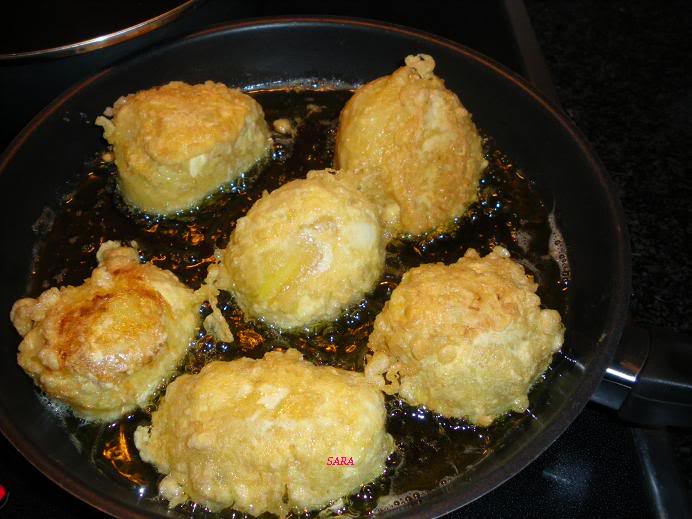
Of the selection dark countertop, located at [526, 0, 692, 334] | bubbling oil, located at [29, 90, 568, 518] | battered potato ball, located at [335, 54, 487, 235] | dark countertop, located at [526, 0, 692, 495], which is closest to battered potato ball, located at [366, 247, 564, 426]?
bubbling oil, located at [29, 90, 568, 518]

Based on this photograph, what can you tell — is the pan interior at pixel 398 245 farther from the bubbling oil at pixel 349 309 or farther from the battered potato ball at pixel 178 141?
the battered potato ball at pixel 178 141

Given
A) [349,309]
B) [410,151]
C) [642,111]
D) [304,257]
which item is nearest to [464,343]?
[349,309]

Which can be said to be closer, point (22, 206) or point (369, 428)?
point (369, 428)

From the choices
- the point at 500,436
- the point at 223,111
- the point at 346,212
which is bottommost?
the point at 500,436

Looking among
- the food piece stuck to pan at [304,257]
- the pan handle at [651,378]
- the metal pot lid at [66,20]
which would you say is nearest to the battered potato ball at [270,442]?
the food piece stuck to pan at [304,257]

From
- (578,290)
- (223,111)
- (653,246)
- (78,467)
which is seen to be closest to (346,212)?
(223,111)

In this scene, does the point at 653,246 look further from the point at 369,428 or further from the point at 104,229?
the point at 104,229

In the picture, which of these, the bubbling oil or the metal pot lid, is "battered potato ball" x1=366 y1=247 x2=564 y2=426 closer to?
the bubbling oil
